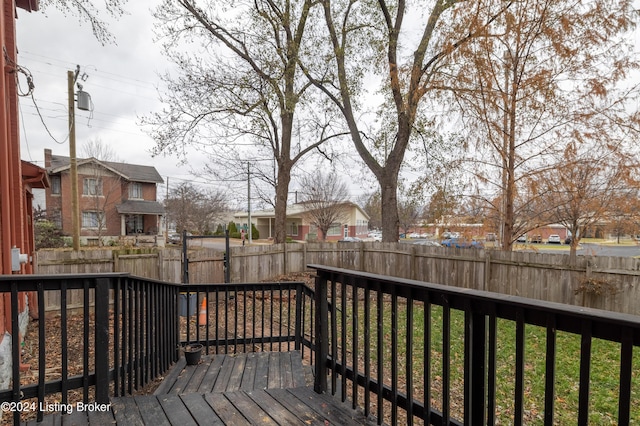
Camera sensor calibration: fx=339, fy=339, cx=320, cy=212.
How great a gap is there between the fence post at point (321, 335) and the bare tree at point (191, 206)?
23.8 meters

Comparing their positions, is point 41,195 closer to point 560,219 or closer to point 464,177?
point 464,177

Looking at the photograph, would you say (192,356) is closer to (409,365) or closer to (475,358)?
(409,365)

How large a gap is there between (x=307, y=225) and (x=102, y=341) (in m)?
28.7

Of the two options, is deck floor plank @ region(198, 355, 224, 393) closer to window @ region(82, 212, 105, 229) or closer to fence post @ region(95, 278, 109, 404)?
fence post @ region(95, 278, 109, 404)

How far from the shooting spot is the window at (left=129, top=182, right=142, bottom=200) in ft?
72.5

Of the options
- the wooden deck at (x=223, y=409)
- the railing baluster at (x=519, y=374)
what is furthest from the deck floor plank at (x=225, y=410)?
the railing baluster at (x=519, y=374)

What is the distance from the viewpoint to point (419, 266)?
9.41 meters

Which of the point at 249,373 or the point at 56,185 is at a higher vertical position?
the point at 56,185

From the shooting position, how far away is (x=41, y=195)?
17797mm

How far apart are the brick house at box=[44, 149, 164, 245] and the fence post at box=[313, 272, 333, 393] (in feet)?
59.6

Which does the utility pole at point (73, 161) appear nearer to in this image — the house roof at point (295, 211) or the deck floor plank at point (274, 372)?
the deck floor plank at point (274, 372)

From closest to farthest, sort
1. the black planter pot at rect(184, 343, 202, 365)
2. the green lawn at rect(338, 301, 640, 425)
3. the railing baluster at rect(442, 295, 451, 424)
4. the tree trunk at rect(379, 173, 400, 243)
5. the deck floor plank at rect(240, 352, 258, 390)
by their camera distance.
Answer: the railing baluster at rect(442, 295, 451, 424)
the deck floor plank at rect(240, 352, 258, 390)
the green lawn at rect(338, 301, 640, 425)
the black planter pot at rect(184, 343, 202, 365)
the tree trunk at rect(379, 173, 400, 243)

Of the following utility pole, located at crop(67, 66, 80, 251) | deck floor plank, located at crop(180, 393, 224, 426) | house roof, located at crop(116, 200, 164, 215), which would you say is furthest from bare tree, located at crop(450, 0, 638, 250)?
house roof, located at crop(116, 200, 164, 215)

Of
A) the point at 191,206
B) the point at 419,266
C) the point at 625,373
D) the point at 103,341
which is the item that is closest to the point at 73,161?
the point at 103,341
